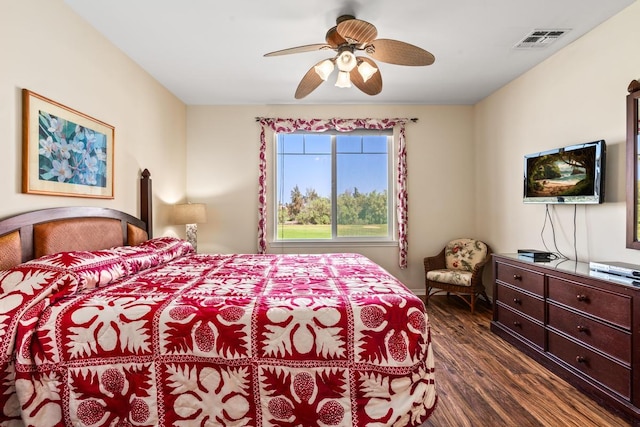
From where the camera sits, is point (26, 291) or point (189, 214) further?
point (189, 214)

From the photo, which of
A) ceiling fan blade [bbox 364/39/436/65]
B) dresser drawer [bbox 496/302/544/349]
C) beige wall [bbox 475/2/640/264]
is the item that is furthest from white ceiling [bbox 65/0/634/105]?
dresser drawer [bbox 496/302/544/349]

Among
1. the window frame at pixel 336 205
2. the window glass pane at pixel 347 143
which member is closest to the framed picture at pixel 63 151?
the window frame at pixel 336 205

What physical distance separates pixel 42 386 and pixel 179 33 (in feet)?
8.40

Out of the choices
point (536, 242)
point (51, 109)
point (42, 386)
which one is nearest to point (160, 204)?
point (51, 109)

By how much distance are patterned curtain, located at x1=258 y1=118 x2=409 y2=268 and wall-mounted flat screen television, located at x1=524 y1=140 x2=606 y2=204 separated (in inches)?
58.6

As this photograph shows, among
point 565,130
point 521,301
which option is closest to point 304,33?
point 565,130

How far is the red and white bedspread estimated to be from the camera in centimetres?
150

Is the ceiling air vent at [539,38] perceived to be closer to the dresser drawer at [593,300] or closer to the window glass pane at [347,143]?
the dresser drawer at [593,300]

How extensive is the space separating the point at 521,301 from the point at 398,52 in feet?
7.52

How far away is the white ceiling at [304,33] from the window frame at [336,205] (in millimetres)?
778

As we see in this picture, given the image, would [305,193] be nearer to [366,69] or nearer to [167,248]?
[167,248]

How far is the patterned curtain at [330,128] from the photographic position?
4.42m

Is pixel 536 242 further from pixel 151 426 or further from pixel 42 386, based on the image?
pixel 42 386

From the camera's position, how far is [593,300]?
2145 mm
